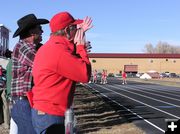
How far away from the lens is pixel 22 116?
5.25 metres

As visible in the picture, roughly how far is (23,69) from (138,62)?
118 metres

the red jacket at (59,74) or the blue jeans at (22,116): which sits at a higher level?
the red jacket at (59,74)

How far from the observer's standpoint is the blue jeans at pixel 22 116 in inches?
204

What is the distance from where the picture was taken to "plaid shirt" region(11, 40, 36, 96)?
5438 mm

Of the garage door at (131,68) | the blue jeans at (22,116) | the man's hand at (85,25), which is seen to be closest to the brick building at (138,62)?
the garage door at (131,68)

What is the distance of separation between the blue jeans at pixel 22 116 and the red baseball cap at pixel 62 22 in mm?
1198


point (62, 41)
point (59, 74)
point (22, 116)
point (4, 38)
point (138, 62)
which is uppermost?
point (138, 62)

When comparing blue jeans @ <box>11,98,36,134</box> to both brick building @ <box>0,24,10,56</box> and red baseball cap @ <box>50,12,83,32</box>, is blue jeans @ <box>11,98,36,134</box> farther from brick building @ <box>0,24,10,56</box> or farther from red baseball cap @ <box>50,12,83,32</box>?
brick building @ <box>0,24,10,56</box>

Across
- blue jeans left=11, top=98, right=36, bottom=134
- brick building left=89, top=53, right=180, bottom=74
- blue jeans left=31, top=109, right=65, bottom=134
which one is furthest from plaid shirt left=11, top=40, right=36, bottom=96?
brick building left=89, top=53, right=180, bottom=74

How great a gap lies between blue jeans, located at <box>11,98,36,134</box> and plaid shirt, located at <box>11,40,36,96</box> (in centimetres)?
12

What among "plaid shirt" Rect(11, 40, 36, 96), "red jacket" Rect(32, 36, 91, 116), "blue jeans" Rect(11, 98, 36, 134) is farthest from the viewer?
"plaid shirt" Rect(11, 40, 36, 96)

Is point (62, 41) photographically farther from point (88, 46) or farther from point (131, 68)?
point (131, 68)

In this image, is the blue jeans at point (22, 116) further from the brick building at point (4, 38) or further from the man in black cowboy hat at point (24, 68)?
the brick building at point (4, 38)

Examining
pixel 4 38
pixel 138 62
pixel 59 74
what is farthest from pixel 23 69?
pixel 138 62
